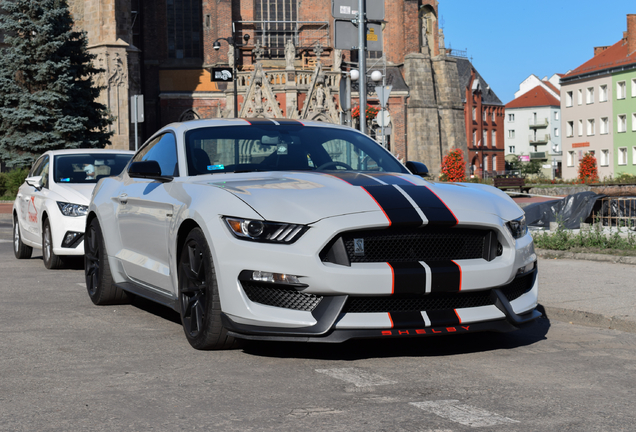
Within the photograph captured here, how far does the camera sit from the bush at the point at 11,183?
3131cm

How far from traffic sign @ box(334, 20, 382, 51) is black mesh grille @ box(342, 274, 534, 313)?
9018mm

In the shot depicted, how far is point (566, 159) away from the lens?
76.1 m

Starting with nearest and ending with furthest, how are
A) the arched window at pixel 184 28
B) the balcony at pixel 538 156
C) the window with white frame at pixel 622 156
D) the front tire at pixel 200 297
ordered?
the front tire at pixel 200 297 → the arched window at pixel 184 28 → the window with white frame at pixel 622 156 → the balcony at pixel 538 156

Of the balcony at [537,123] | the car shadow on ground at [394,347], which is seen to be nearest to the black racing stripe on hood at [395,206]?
the car shadow on ground at [394,347]

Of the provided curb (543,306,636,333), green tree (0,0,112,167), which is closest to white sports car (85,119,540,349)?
curb (543,306,636,333)

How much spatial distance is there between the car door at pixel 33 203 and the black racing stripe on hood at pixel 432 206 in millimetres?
7163

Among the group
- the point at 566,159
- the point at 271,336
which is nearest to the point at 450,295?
the point at 271,336

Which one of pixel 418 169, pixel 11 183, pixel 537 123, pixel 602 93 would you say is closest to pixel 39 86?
pixel 11 183

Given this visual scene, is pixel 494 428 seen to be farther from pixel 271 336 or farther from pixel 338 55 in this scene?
pixel 338 55

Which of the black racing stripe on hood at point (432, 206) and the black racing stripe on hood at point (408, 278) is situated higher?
the black racing stripe on hood at point (432, 206)

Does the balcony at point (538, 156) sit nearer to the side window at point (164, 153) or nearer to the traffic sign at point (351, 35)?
the traffic sign at point (351, 35)

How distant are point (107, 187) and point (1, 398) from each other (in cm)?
355

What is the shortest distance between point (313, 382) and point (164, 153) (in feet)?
9.19

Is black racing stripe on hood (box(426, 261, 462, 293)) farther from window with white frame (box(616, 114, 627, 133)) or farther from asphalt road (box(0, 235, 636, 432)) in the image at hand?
window with white frame (box(616, 114, 627, 133))
